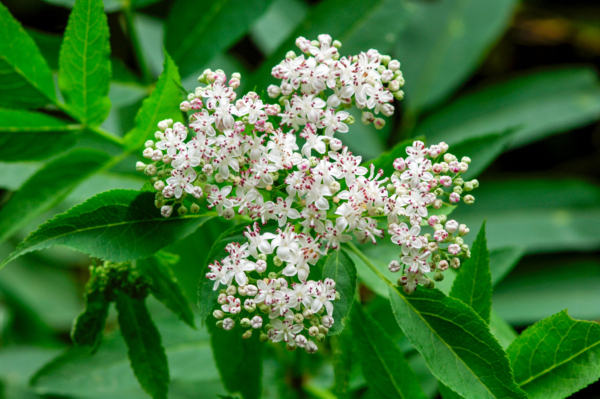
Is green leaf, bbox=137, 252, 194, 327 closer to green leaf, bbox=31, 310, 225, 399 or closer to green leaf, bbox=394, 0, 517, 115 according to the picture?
green leaf, bbox=31, 310, 225, 399

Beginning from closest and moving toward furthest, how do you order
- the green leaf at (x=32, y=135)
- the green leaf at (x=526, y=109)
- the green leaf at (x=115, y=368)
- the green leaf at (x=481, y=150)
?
the green leaf at (x=32, y=135) → the green leaf at (x=481, y=150) → the green leaf at (x=115, y=368) → the green leaf at (x=526, y=109)

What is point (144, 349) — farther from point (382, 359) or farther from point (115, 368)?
point (115, 368)

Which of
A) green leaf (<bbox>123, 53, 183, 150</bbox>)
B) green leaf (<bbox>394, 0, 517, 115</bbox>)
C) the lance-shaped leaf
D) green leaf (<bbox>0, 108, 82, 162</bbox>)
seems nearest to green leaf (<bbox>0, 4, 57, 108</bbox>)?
green leaf (<bbox>0, 108, 82, 162</bbox>)

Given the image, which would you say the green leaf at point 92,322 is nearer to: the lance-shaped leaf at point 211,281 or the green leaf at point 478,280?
the lance-shaped leaf at point 211,281

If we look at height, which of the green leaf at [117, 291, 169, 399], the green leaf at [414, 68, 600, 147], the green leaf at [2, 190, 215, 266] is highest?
the green leaf at [414, 68, 600, 147]

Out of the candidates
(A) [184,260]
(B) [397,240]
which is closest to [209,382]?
(A) [184,260]

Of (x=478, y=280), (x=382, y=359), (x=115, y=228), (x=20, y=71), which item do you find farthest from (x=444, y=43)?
(x=115, y=228)

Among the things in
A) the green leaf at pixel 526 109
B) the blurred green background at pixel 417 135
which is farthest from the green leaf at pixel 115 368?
the green leaf at pixel 526 109
